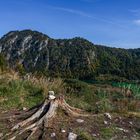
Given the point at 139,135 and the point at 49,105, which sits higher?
the point at 49,105

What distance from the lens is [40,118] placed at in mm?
Result: 7641

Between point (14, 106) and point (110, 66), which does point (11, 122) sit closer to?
point (14, 106)

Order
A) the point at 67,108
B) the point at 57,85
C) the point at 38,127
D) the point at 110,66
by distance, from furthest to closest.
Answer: the point at 110,66, the point at 57,85, the point at 67,108, the point at 38,127

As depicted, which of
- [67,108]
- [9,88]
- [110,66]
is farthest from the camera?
[110,66]

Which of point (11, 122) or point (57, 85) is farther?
point (57, 85)

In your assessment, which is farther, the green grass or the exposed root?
the green grass

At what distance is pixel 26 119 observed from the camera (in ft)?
25.1

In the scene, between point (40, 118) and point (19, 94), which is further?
point (19, 94)

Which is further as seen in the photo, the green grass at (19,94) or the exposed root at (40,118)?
the green grass at (19,94)

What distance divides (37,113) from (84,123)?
0.86 m

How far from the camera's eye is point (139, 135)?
24.9ft

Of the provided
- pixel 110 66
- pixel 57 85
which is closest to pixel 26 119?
pixel 57 85

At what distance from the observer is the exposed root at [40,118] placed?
23.8 feet

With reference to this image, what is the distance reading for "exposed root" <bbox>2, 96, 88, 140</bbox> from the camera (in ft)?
23.8
